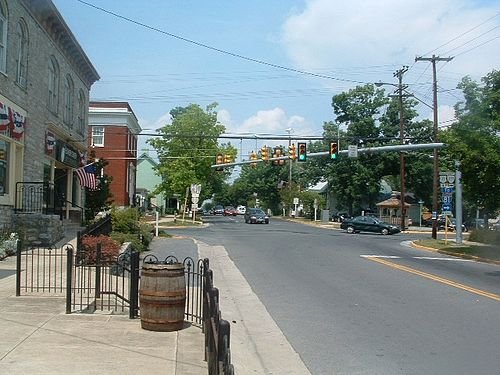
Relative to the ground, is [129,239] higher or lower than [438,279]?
higher

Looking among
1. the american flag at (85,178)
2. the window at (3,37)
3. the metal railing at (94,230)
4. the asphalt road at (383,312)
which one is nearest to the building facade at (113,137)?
the american flag at (85,178)

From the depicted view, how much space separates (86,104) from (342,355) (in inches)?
1120

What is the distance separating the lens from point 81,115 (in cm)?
3300

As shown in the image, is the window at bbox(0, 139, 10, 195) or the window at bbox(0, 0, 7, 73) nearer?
the window at bbox(0, 0, 7, 73)

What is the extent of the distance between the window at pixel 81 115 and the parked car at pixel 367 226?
21.2 meters

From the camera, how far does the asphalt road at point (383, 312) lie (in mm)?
7605

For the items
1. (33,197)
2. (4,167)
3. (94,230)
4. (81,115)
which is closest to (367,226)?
(81,115)

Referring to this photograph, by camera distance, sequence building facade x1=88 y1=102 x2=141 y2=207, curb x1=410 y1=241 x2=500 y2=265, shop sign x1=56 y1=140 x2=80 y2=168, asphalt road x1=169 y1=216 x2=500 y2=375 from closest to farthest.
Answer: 1. asphalt road x1=169 y1=216 x2=500 y2=375
2. curb x1=410 y1=241 x2=500 y2=265
3. shop sign x1=56 y1=140 x2=80 y2=168
4. building facade x1=88 y1=102 x2=141 y2=207

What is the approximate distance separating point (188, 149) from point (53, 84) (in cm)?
3197

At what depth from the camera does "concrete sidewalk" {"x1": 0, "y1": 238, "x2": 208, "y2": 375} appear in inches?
254

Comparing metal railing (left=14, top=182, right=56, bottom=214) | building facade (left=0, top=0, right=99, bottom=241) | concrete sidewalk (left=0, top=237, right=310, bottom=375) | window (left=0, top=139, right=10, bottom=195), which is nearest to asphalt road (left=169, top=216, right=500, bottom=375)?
concrete sidewalk (left=0, top=237, right=310, bottom=375)

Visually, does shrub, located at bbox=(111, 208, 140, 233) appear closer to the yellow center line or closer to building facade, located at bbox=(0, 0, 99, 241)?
building facade, located at bbox=(0, 0, 99, 241)

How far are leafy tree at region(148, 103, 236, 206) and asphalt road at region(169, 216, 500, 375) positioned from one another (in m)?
37.3

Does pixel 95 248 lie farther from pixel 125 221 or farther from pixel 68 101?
pixel 68 101
